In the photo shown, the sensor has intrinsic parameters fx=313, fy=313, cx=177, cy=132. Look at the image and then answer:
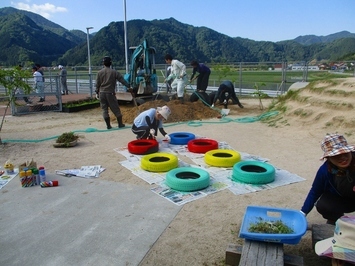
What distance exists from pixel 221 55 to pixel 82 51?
3117cm

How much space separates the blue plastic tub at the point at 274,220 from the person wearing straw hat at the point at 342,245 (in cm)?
22

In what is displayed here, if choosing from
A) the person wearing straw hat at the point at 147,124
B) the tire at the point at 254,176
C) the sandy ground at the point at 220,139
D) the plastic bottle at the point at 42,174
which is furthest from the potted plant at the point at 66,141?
the tire at the point at 254,176

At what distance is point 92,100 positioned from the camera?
1366cm

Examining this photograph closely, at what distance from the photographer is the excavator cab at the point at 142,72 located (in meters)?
11.5

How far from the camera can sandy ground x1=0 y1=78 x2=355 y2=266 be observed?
2.93 meters

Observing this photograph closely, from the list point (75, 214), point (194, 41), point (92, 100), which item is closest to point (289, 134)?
point (75, 214)

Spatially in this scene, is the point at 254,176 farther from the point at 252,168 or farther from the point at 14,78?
the point at 14,78

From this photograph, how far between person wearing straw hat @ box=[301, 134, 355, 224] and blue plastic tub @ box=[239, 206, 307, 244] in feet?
0.41

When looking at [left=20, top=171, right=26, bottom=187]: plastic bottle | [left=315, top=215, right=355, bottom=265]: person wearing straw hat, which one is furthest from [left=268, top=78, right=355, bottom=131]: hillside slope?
[left=20, top=171, right=26, bottom=187]: plastic bottle

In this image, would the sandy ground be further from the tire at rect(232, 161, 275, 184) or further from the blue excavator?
the blue excavator

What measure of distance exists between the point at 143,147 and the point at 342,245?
4064 mm

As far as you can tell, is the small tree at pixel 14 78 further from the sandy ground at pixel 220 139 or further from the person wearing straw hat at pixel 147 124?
the person wearing straw hat at pixel 147 124

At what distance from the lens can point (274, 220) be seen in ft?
9.13

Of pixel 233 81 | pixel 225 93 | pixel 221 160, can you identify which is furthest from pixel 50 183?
pixel 233 81
